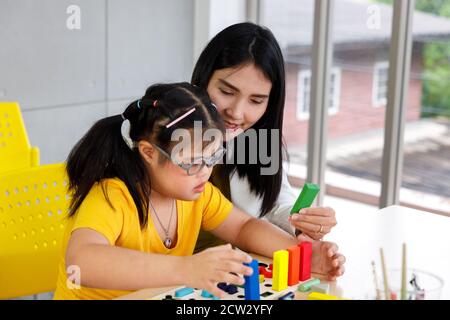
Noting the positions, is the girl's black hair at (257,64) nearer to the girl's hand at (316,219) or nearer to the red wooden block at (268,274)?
the girl's hand at (316,219)

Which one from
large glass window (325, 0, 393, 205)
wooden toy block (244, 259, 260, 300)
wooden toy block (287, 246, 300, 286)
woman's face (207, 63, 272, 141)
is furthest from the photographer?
large glass window (325, 0, 393, 205)

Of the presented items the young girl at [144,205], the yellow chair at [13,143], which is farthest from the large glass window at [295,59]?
the young girl at [144,205]

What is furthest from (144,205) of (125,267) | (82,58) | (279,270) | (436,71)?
(436,71)

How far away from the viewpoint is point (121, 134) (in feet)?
5.20

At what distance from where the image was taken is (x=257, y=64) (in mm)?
1803

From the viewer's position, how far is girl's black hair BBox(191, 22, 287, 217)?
181 cm

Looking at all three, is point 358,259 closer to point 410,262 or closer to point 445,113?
point 410,262

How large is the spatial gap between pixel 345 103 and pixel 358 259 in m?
1.82

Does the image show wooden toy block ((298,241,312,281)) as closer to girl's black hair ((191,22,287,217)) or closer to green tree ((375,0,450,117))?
girl's black hair ((191,22,287,217))

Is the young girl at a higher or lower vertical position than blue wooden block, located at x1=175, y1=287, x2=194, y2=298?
higher

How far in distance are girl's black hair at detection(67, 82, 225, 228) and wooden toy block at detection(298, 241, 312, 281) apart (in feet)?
1.07

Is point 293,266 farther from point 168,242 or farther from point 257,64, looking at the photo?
point 257,64

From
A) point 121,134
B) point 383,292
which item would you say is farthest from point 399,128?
point 383,292

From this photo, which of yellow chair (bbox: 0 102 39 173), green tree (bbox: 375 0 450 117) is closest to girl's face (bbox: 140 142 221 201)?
yellow chair (bbox: 0 102 39 173)
